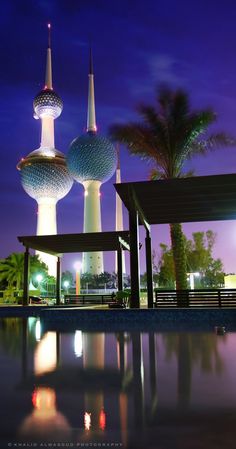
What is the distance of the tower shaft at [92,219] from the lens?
111 meters

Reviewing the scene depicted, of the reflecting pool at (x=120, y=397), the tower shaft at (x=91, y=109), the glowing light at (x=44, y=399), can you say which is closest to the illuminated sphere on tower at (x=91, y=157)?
the tower shaft at (x=91, y=109)

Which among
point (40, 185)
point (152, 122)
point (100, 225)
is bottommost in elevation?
point (152, 122)

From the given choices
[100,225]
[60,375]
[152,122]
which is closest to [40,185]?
[100,225]

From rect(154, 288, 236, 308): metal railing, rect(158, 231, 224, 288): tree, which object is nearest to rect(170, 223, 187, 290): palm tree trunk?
rect(154, 288, 236, 308): metal railing

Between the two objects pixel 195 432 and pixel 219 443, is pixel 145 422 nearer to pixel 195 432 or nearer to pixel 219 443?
pixel 195 432

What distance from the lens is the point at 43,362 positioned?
6145mm

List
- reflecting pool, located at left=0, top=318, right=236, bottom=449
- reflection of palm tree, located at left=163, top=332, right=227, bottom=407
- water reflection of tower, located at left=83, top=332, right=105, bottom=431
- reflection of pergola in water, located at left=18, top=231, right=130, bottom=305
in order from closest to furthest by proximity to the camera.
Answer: reflecting pool, located at left=0, top=318, right=236, bottom=449
water reflection of tower, located at left=83, top=332, right=105, bottom=431
reflection of palm tree, located at left=163, top=332, right=227, bottom=407
reflection of pergola in water, located at left=18, top=231, right=130, bottom=305

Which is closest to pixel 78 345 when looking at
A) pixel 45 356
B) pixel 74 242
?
pixel 45 356

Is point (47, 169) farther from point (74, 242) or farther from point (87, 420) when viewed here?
point (87, 420)

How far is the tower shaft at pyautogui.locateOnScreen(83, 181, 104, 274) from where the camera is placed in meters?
111

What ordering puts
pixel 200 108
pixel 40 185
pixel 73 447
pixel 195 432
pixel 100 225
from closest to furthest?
pixel 73 447 < pixel 195 432 < pixel 200 108 < pixel 40 185 < pixel 100 225

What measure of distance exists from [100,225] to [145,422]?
114279 mm

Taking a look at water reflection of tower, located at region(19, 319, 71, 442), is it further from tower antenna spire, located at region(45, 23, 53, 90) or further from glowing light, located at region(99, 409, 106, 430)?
tower antenna spire, located at region(45, 23, 53, 90)

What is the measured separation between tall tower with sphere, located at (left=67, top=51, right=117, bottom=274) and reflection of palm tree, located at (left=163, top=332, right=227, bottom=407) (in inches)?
3504
